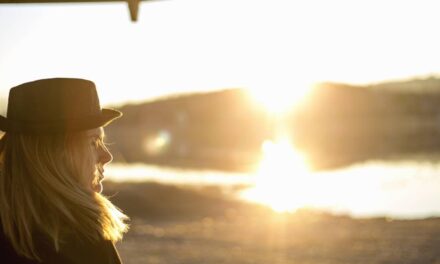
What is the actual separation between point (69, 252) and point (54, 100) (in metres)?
0.46

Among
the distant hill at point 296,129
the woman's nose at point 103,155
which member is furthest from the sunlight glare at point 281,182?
the woman's nose at point 103,155

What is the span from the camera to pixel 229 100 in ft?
182

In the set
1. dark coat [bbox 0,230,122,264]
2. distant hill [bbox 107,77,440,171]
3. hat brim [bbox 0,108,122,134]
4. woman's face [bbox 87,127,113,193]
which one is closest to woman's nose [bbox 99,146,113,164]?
woman's face [bbox 87,127,113,193]

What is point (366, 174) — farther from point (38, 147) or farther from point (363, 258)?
point (38, 147)

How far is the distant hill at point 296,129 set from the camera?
27.6 meters

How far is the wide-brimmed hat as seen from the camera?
227 centimetres

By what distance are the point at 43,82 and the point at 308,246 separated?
686 centimetres

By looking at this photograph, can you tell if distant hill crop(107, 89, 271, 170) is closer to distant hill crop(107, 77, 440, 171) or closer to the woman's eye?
distant hill crop(107, 77, 440, 171)

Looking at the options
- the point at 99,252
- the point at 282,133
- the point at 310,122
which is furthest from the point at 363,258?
the point at 310,122

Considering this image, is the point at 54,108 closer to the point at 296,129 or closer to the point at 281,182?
the point at 281,182

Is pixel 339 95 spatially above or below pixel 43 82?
above

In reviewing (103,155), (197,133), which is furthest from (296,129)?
(103,155)

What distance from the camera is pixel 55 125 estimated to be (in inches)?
89.0

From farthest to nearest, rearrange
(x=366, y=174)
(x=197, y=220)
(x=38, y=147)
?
1. (x=366, y=174)
2. (x=197, y=220)
3. (x=38, y=147)
